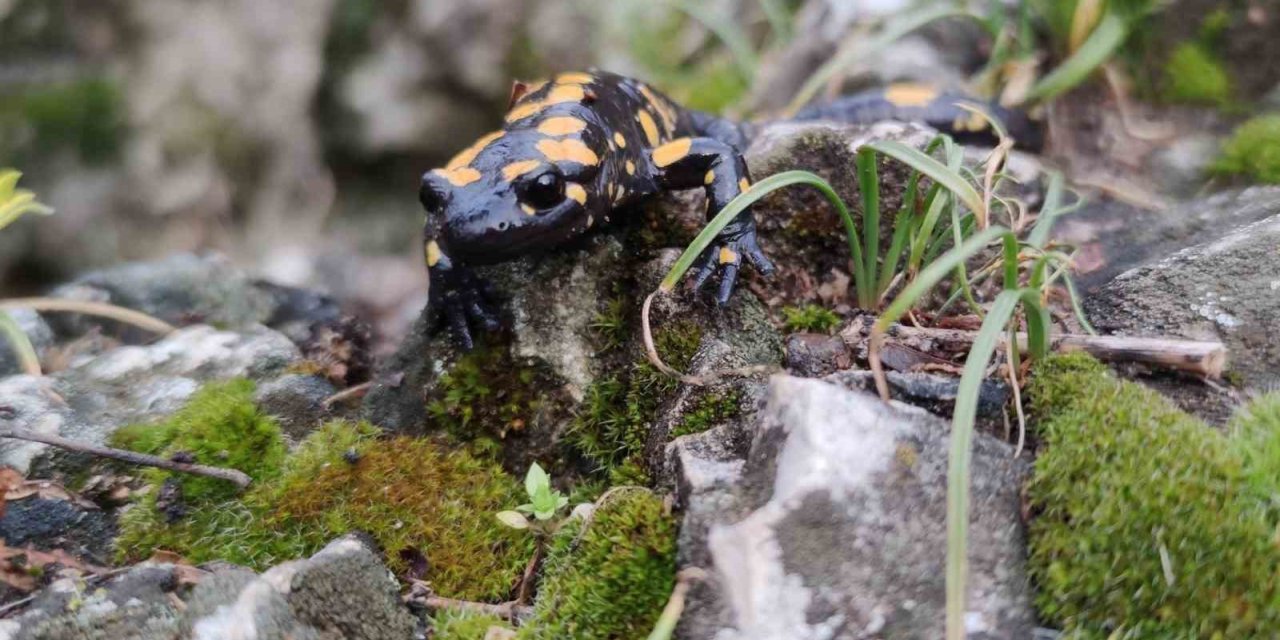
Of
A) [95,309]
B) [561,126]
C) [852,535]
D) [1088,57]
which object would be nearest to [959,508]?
[852,535]

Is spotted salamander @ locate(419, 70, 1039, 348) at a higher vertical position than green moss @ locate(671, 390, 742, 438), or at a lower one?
higher

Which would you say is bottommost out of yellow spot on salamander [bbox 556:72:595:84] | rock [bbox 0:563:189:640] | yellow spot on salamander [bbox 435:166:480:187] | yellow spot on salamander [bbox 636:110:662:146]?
rock [bbox 0:563:189:640]

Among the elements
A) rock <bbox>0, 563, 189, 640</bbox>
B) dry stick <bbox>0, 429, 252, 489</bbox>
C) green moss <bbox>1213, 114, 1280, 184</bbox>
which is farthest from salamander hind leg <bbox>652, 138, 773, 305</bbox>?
green moss <bbox>1213, 114, 1280, 184</bbox>

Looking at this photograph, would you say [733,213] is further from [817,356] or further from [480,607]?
[480,607]

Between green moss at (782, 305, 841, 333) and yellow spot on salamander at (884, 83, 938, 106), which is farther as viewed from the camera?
yellow spot on salamander at (884, 83, 938, 106)

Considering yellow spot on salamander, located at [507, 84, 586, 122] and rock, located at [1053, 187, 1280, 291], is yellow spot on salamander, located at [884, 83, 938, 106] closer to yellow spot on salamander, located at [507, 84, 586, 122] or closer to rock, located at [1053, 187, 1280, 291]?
rock, located at [1053, 187, 1280, 291]

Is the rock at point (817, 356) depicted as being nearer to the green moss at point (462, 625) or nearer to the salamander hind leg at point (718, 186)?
the salamander hind leg at point (718, 186)

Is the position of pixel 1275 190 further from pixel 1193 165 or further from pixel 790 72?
pixel 790 72
